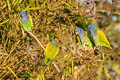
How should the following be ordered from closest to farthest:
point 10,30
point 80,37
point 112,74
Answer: point 10,30 → point 80,37 → point 112,74

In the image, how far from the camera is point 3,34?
165 cm

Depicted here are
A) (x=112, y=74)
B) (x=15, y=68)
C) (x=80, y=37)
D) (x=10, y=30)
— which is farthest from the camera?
(x=112, y=74)

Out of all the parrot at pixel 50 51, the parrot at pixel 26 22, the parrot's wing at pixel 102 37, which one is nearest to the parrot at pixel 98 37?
the parrot's wing at pixel 102 37

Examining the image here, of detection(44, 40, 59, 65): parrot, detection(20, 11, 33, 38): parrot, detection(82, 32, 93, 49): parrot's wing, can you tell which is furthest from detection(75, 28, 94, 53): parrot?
detection(20, 11, 33, 38): parrot

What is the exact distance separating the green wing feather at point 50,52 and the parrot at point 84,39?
0.46ft

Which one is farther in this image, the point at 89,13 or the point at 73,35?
the point at 89,13

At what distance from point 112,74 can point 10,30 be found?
2.36 ft

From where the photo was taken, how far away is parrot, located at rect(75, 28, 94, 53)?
171 cm

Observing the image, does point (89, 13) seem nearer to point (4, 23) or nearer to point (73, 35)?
point (73, 35)

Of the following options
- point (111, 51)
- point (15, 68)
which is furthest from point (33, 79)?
point (111, 51)

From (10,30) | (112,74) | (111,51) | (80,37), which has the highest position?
(10,30)

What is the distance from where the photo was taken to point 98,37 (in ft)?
6.13

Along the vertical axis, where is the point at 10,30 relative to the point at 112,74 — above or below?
above

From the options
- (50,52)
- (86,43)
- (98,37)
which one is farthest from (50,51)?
(98,37)
